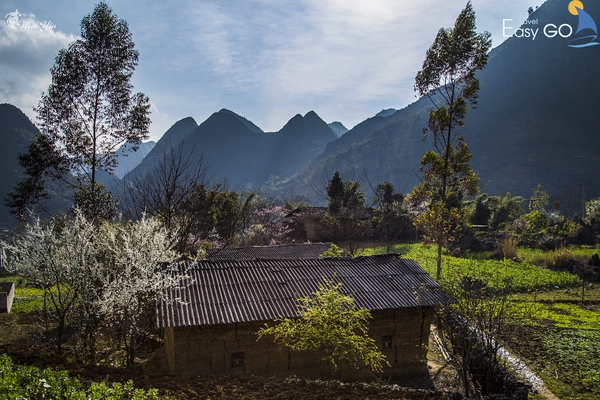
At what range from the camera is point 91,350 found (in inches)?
371

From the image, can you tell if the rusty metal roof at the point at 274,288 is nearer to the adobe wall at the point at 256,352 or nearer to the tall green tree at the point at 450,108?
the adobe wall at the point at 256,352

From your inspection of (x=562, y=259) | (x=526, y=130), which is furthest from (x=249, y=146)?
(x=562, y=259)

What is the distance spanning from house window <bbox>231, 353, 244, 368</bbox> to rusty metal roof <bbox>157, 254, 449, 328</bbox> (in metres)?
1.02

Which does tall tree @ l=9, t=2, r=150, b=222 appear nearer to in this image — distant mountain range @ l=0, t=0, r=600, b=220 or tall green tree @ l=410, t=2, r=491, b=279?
tall green tree @ l=410, t=2, r=491, b=279

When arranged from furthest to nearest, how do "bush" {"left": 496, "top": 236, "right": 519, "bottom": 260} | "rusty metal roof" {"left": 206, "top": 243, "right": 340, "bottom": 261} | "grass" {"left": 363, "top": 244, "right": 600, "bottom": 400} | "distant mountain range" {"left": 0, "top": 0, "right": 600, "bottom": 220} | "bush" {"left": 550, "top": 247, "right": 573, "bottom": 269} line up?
"distant mountain range" {"left": 0, "top": 0, "right": 600, "bottom": 220}, "bush" {"left": 496, "top": 236, "right": 519, "bottom": 260}, "bush" {"left": 550, "top": 247, "right": 573, "bottom": 269}, "rusty metal roof" {"left": 206, "top": 243, "right": 340, "bottom": 261}, "grass" {"left": 363, "top": 244, "right": 600, "bottom": 400}

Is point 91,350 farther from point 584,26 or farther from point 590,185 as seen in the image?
point 584,26

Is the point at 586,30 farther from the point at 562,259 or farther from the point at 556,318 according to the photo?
the point at 556,318

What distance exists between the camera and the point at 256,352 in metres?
9.20

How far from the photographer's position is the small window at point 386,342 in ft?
33.5

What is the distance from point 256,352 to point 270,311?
1013 millimetres

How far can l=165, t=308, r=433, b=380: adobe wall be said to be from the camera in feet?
29.2

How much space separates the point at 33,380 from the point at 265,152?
560 feet

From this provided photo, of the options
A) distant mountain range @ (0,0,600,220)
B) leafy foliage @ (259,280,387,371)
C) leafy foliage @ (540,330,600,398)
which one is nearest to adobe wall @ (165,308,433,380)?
leafy foliage @ (259,280,387,371)

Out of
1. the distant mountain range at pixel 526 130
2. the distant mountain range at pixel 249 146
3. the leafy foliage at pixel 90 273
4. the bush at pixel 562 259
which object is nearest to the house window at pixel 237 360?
the leafy foliage at pixel 90 273
